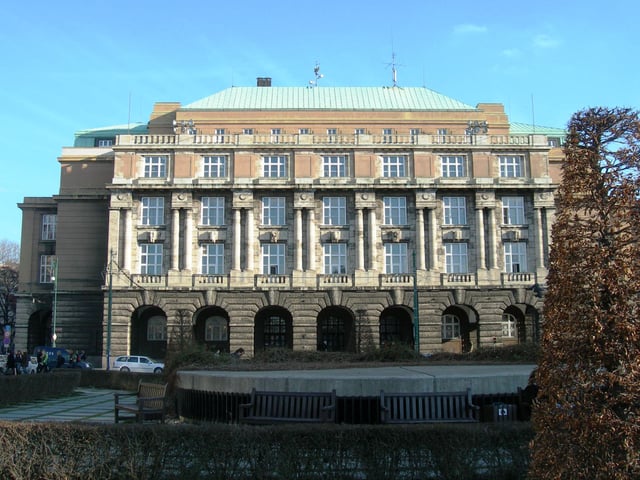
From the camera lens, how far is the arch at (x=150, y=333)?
178 ft

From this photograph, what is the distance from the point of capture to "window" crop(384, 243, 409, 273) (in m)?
53.2

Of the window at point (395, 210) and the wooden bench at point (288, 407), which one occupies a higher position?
the window at point (395, 210)

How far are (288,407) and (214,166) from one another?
143 feet

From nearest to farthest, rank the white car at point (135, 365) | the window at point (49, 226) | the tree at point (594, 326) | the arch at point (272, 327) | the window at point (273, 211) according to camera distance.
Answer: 1. the tree at point (594, 326)
2. the white car at point (135, 365)
3. the window at point (273, 211)
4. the arch at point (272, 327)
5. the window at point (49, 226)

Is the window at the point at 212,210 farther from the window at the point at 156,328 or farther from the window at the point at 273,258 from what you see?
the window at the point at 156,328

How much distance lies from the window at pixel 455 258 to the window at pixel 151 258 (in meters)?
21.6

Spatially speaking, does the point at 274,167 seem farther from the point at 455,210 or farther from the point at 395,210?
the point at 455,210

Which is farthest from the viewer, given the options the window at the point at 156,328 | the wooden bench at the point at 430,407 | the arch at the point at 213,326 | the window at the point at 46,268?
the window at the point at 46,268

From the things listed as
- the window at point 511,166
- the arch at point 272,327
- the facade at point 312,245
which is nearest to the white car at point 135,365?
the facade at point 312,245

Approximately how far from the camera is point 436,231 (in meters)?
53.1

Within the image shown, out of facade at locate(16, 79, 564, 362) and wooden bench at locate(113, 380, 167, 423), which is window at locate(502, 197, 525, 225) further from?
wooden bench at locate(113, 380, 167, 423)

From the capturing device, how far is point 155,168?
A: 53938 millimetres

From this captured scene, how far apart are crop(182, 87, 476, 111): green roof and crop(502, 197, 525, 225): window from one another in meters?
10.9

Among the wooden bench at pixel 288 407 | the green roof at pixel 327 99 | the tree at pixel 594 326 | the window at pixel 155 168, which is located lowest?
the wooden bench at pixel 288 407
